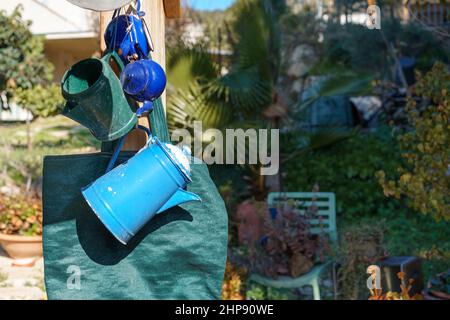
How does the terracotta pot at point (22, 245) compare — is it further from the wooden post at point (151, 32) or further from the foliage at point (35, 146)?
the wooden post at point (151, 32)

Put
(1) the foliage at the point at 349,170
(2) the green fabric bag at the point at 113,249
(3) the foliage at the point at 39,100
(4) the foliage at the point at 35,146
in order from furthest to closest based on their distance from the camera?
1. (3) the foliage at the point at 39,100
2. (1) the foliage at the point at 349,170
3. (4) the foliage at the point at 35,146
4. (2) the green fabric bag at the point at 113,249

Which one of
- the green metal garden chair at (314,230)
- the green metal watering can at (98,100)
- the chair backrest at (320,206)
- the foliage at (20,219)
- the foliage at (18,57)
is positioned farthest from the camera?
the foliage at (18,57)

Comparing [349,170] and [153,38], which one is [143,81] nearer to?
[153,38]

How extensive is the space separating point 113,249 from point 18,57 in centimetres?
669

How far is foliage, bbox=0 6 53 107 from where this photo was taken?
24.2 ft

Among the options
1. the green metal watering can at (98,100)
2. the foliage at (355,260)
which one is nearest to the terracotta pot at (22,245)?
the foliage at (355,260)

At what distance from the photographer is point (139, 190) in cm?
154

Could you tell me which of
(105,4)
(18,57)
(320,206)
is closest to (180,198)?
(105,4)

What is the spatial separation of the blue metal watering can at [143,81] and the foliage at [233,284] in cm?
251

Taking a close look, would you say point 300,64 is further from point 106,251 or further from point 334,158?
point 106,251

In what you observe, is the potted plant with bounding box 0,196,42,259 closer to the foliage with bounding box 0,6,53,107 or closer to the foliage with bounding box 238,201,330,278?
the foliage with bounding box 238,201,330,278

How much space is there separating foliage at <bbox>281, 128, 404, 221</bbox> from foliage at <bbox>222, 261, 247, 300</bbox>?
2494 millimetres

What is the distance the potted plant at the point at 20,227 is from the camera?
524cm

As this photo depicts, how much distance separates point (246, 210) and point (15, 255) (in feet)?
6.54
